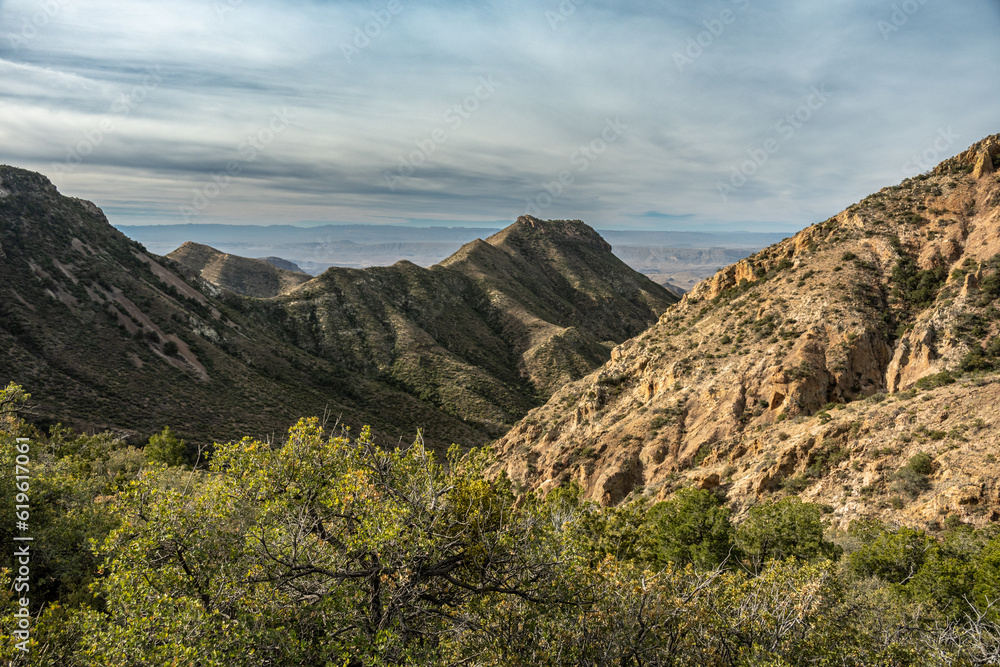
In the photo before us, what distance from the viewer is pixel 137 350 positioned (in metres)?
55.7

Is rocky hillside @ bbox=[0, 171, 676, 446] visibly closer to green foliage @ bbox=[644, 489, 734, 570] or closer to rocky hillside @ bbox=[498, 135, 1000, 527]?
rocky hillside @ bbox=[498, 135, 1000, 527]

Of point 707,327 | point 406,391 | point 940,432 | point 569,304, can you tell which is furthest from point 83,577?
point 569,304

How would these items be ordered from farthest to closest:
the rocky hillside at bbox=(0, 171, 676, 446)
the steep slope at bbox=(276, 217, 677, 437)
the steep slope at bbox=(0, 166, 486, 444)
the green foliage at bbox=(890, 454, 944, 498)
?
the steep slope at bbox=(276, 217, 677, 437), the rocky hillside at bbox=(0, 171, 676, 446), the steep slope at bbox=(0, 166, 486, 444), the green foliage at bbox=(890, 454, 944, 498)

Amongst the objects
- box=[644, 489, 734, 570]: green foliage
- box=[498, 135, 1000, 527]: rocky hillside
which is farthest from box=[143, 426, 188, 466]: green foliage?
box=[644, 489, 734, 570]: green foliage

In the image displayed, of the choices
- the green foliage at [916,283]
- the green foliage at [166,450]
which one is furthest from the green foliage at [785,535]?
the green foliage at [166,450]

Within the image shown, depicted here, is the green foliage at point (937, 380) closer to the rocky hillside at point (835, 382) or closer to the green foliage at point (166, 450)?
the rocky hillside at point (835, 382)

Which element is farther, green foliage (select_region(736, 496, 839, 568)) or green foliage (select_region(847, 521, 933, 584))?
green foliage (select_region(736, 496, 839, 568))

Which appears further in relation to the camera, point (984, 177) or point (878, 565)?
point (984, 177)

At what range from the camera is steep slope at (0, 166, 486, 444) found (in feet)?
154

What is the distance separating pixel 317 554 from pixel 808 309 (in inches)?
1539

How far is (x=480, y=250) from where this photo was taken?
142 meters

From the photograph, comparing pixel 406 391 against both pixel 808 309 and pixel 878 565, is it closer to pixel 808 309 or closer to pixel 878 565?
pixel 808 309

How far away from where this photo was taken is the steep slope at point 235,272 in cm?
14875

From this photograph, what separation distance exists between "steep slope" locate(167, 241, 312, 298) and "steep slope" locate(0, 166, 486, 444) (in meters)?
68.7
